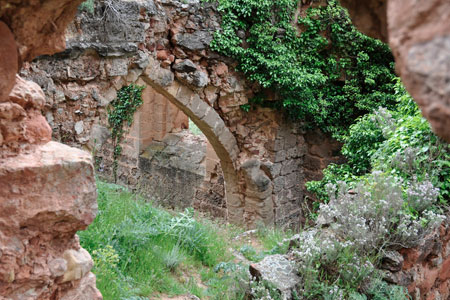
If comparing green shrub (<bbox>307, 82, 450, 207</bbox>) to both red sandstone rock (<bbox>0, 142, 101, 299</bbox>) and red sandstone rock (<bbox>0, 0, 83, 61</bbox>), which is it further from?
red sandstone rock (<bbox>0, 0, 83, 61</bbox>)

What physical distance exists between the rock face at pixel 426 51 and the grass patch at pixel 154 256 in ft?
8.63

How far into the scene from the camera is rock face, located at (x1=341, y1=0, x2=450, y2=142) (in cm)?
78

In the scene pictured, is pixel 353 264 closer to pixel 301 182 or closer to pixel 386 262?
pixel 386 262

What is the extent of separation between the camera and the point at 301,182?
324 inches

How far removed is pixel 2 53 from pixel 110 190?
13.0 feet

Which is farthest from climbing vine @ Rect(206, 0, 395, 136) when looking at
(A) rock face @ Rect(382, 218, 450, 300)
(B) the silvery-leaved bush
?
(A) rock face @ Rect(382, 218, 450, 300)

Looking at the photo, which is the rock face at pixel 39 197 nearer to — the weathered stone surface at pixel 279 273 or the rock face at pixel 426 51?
the rock face at pixel 426 51

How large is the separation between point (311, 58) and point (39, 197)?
611 centimetres

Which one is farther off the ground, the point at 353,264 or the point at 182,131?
the point at 182,131

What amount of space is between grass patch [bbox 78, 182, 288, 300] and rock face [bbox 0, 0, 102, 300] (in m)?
1.26

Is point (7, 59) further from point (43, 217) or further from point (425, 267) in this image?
point (425, 267)

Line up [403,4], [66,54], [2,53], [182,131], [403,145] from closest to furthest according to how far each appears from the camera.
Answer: [403,4] < [2,53] < [403,145] < [66,54] < [182,131]

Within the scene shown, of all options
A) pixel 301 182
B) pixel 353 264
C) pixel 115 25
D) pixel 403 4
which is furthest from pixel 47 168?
pixel 301 182

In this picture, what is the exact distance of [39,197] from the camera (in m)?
1.75
